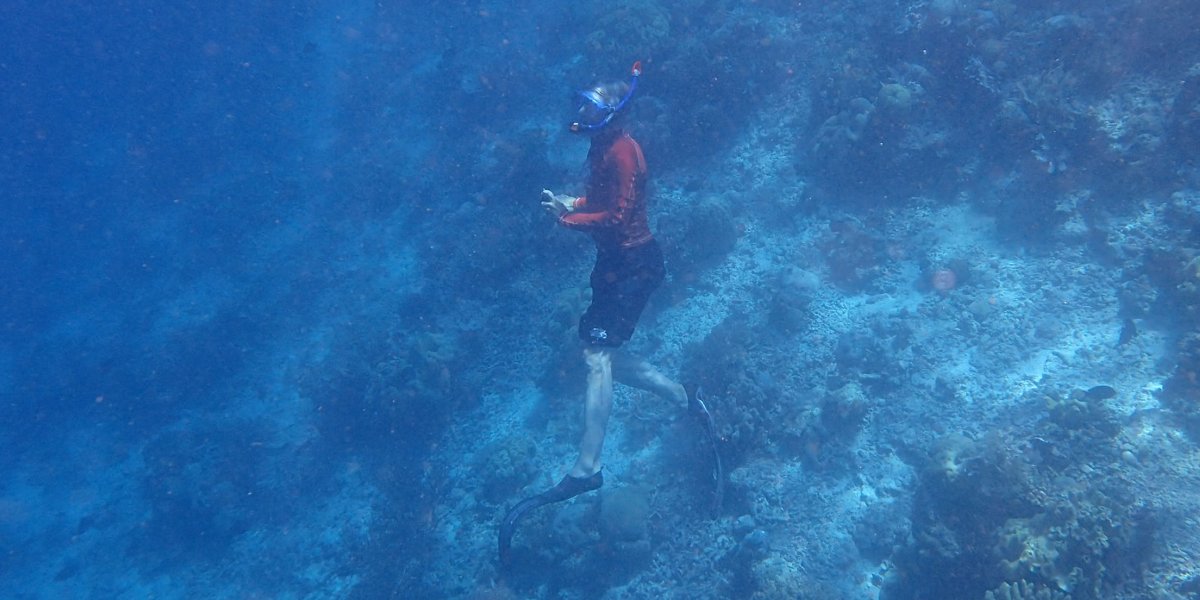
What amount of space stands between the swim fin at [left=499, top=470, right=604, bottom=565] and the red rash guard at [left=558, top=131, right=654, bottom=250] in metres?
2.50

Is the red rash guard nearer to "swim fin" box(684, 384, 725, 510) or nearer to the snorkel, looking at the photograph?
the snorkel

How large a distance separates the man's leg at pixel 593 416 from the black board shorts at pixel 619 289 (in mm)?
341

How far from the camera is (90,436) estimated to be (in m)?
13.0

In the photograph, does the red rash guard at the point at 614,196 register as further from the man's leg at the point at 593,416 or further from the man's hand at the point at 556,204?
the man's leg at the point at 593,416

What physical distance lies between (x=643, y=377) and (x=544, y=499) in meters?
1.79

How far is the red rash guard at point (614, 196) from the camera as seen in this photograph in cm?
457

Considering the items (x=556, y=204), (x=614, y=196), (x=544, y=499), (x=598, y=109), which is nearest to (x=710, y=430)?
(x=544, y=499)

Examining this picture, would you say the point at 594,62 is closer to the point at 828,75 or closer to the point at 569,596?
the point at 828,75

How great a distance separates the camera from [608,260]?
5.04m

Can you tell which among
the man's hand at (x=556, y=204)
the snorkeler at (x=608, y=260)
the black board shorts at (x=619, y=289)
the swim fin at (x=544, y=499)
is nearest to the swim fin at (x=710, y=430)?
the snorkeler at (x=608, y=260)

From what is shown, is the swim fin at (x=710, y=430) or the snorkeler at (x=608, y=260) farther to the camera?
the swim fin at (x=710, y=430)

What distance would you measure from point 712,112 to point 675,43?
300 centimetres

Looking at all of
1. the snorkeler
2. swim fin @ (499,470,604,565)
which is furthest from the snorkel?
swim fin @ (499,470,604,565)

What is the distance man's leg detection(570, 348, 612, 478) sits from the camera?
215 inches
